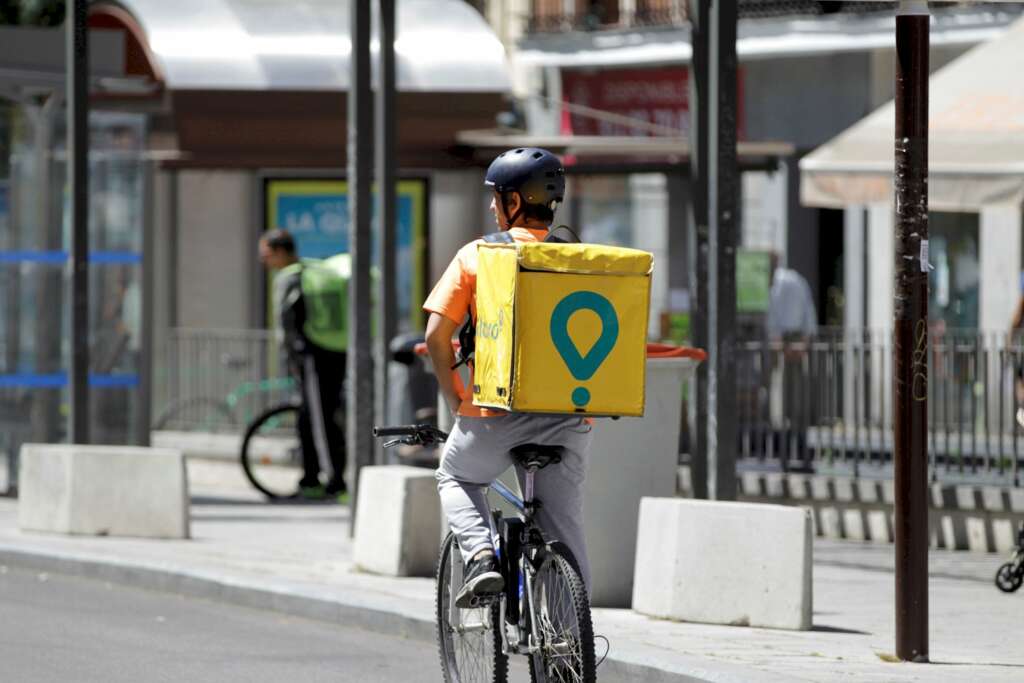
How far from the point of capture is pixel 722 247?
10.5 meters

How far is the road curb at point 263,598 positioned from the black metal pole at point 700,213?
5.49 ft

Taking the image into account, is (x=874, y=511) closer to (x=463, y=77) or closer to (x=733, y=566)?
(x=733, y=566)

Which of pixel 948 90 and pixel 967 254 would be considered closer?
pixel 948 90

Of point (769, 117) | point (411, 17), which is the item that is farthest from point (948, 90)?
point (769, 117)

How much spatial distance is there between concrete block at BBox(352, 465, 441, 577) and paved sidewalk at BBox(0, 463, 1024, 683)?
0.39 ft

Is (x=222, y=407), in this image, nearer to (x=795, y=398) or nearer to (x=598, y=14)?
(x=795, y=398)

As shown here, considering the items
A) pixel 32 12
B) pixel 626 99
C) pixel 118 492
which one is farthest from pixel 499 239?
pixel 32 12

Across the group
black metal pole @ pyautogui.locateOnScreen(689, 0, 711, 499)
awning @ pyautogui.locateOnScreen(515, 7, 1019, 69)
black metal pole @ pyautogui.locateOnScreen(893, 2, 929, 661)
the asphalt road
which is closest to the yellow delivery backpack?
black metal pole @ pyautogui.locateOnScreen(893, 2, 929, 661)

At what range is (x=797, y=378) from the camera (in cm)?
1382

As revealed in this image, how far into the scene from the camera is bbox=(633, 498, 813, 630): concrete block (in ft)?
30.7

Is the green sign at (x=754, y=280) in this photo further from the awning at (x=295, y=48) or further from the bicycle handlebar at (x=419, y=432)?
the bicycle handlebar at (x=419, y=432)

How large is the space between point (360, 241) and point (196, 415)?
671 cm

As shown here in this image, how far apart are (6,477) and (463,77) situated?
698 cm

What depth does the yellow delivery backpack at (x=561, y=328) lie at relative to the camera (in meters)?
7.04
